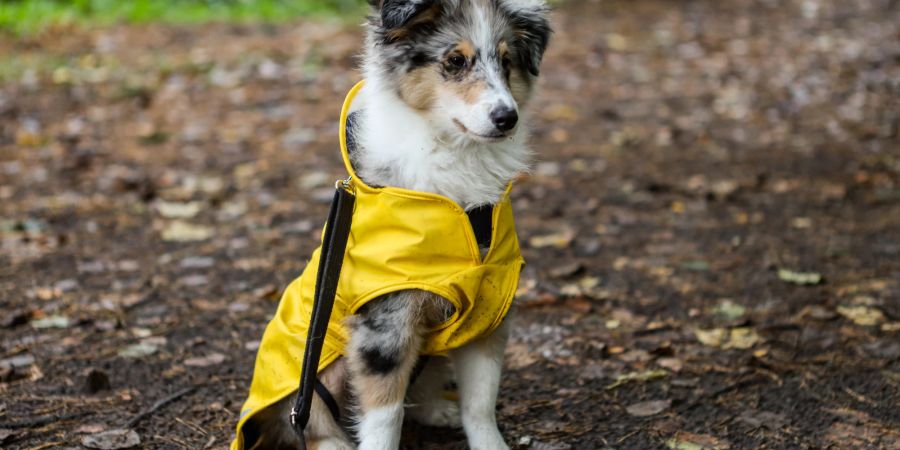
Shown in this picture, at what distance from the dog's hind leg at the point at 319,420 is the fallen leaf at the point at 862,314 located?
2.66 meters

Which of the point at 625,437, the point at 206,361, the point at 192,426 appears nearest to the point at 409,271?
the point at 625,437

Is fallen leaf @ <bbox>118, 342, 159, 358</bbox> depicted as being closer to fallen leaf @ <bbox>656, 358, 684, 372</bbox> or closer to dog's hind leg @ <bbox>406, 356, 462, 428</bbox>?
dog's hind leg @ <bbox>406, 356, 462, 428</bbox>

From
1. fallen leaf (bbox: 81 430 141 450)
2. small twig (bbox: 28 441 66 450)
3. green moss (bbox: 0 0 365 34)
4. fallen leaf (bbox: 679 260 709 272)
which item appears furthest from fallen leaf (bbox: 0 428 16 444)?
green moss (bbox: 0 0 365 34)

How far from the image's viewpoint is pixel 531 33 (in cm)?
323

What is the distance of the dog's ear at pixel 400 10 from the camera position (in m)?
2.96

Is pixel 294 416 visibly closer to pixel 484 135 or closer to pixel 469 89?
pixel 484 135

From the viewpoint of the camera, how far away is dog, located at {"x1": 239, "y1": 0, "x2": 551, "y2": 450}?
2.94 meters

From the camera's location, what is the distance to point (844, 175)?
662 cm

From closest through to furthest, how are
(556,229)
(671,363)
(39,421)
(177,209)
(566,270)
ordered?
(39,421), (671,363), (566,270), (556,229), (177,209)

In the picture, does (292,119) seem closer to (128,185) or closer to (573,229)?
(128,185)

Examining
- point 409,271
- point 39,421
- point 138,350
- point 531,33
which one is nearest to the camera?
point 409,271

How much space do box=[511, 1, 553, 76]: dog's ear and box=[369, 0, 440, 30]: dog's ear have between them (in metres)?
0.35

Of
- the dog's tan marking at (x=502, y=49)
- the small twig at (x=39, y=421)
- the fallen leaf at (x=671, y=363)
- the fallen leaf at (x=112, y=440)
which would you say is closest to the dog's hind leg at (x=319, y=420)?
the fallen leaf at (x=112, y=440)

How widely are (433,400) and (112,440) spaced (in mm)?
1240
